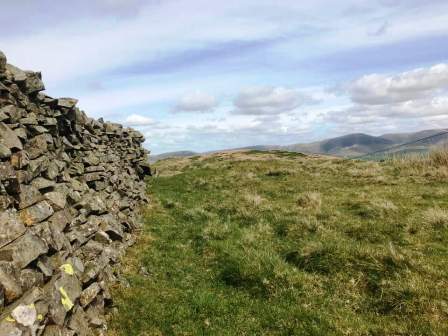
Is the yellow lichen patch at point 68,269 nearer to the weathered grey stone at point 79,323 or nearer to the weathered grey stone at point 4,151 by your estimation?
the weathered grey stone at point 79,323

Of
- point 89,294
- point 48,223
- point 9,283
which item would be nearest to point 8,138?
point 48,223

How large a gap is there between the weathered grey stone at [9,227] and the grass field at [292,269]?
139 inches

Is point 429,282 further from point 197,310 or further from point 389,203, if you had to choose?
point 389,203

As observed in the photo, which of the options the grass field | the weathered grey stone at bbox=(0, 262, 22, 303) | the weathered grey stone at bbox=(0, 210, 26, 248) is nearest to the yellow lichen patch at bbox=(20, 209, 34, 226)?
the weathered grey stone at bbox=(0, 210, 26, 248)

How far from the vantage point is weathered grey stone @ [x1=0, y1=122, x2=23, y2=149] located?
28.9ft

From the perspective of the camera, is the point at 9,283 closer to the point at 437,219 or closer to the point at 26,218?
the point at 26,218

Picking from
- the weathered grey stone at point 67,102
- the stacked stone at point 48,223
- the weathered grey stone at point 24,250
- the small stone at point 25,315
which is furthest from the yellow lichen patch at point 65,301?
the weathered grey stone at point 67,102

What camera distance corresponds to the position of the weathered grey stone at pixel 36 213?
8.59m

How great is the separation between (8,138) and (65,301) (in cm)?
383

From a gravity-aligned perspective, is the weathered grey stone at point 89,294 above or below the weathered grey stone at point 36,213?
below

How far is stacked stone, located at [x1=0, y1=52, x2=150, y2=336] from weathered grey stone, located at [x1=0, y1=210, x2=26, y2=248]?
19 mm

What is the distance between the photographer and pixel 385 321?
30.9 ft

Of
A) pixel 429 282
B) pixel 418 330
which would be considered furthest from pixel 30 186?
pixel 429 282

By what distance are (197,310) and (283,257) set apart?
4.30 meters
